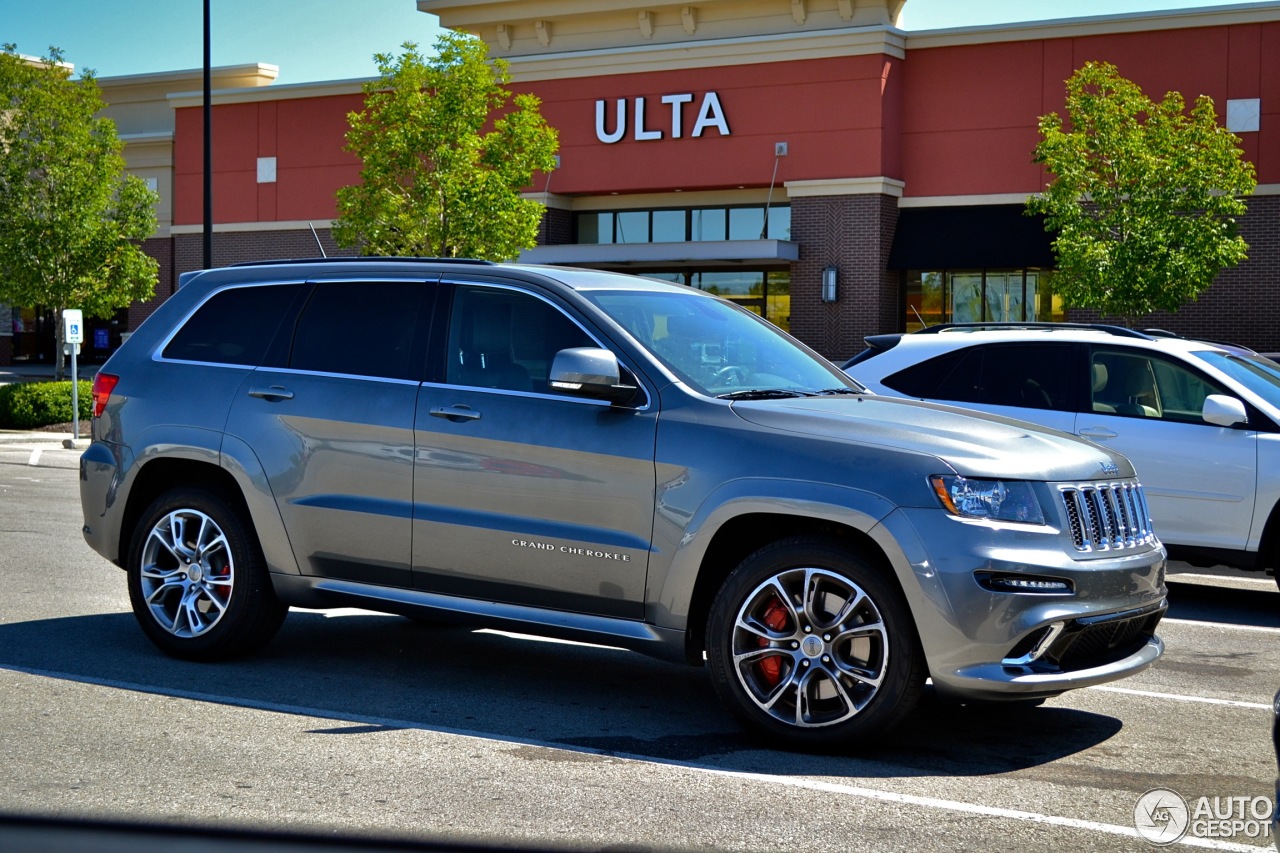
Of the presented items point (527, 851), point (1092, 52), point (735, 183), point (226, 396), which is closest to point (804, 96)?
point (735, 183)

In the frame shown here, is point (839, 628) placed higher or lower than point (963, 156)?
lower

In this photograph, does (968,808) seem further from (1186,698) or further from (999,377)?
(999,377)

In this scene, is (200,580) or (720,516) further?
(200,580)

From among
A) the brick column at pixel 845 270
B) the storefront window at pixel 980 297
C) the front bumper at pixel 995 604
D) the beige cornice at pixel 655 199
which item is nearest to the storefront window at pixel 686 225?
the beige cornice at pixel 655 199

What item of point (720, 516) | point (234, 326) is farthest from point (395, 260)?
point (720, 516)

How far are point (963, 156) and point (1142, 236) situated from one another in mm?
8162

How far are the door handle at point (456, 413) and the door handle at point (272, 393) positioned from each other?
0.86 meters

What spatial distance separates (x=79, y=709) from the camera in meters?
5.96

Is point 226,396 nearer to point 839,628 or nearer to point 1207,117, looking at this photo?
point 839,628

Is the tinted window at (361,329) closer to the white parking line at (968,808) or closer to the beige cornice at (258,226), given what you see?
the white parking line at (968,808)

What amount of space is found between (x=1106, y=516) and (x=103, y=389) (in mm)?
4936

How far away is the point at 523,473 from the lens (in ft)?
19.8

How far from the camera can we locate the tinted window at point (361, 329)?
6.59 meters

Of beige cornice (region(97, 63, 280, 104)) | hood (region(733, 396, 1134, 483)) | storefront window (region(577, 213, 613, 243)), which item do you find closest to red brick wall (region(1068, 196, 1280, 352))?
storefront window (region(577, 213, 613, 243))
